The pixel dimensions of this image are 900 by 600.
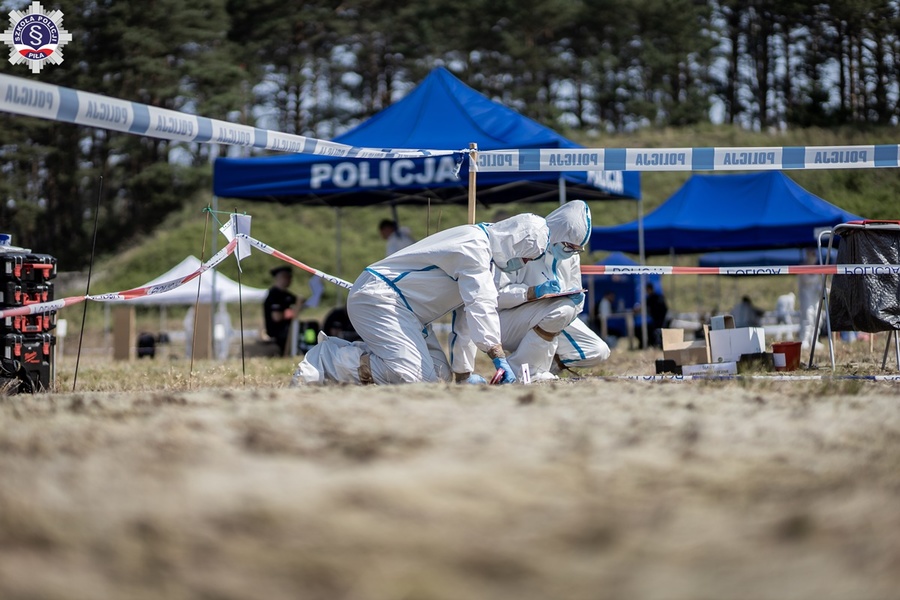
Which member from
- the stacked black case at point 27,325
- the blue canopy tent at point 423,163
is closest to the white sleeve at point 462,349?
the stacked black case at point 27,325

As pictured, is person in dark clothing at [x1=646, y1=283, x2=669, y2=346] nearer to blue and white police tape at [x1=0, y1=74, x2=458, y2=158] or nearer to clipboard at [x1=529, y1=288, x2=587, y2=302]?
clipboard at [x1=529, y1=288, x2=587, y2=302]

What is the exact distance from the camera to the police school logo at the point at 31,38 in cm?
1920

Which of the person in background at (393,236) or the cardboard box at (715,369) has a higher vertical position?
the person in background at (393,236)

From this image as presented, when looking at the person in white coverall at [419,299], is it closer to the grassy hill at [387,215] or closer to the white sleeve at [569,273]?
the white sleeve at [569,273]

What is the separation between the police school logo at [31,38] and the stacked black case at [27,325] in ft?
45.1

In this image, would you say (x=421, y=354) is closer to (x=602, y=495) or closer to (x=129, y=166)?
(x=602, y=495)

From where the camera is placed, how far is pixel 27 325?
20.7ft

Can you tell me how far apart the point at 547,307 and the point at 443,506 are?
4.53 m

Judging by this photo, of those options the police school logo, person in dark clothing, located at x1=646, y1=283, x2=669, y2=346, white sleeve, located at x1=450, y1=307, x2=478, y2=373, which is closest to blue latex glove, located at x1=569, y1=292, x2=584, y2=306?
white sleeve, located at x1=450, y1=307, x2=478, y2=373

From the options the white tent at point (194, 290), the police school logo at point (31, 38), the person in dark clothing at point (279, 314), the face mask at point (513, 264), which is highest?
the police school logo at point (31, 38)

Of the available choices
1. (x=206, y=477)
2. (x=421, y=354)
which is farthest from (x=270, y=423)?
(x=421, y=354)

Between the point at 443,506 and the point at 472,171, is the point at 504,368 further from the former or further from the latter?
the point at 443,506

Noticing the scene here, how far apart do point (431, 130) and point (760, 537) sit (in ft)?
31.1

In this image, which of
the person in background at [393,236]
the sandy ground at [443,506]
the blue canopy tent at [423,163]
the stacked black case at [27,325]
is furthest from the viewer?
the person in background at [393,236]
